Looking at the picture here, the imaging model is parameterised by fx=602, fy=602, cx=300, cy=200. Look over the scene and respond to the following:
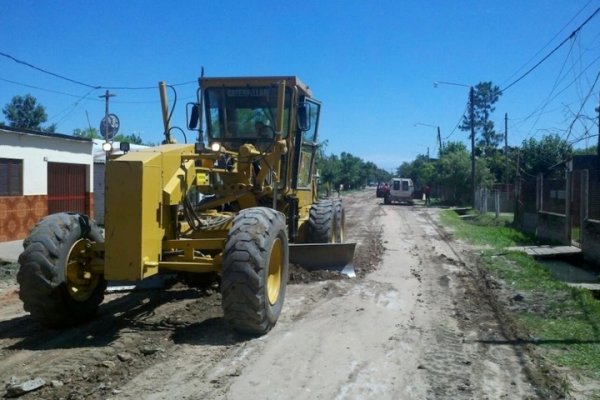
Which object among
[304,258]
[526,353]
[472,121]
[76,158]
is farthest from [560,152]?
[526,353]

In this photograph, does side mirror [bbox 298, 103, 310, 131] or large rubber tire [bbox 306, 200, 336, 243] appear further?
large rubber tire [bbox 306, 200, 336, 243]

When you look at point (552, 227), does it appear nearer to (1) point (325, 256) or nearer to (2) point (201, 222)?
(1) point (325, 256)

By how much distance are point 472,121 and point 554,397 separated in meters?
37.6

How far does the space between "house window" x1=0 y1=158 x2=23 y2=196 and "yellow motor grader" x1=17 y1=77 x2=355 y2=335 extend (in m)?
9.05

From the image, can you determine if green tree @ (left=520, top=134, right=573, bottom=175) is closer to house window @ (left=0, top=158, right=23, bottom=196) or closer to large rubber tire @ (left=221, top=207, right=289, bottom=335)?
house window @ (left=0, top=158, right=23, bottom=196)

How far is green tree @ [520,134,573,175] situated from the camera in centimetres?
4412

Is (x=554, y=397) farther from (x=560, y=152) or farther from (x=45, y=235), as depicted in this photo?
(x=560, y=152)

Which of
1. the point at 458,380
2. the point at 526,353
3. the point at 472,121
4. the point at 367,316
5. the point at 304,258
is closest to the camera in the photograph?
the point at 458,380

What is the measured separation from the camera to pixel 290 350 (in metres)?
6.01

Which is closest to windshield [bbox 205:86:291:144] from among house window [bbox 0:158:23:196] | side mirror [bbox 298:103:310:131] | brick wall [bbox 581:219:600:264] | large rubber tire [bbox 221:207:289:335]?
side mirror [bbox 298:103:310:131]

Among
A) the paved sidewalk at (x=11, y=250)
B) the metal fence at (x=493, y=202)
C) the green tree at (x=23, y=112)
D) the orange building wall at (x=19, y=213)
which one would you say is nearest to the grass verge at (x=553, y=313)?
the paved sidewalk at (x=11, y=250)

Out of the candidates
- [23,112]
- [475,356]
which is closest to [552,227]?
[475,356]

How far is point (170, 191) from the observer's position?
666cm

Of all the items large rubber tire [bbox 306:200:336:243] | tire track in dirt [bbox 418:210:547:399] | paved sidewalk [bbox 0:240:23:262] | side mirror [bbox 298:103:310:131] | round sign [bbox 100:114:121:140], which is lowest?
tire track in dirt [bbox 418:210:547:399]
